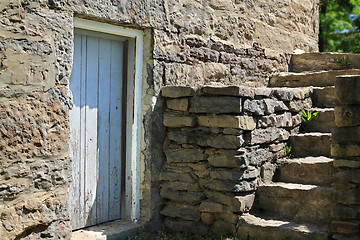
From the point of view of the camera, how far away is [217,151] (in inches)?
165

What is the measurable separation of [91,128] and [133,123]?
1.44 feet

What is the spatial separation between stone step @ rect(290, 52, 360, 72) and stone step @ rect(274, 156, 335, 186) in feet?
6.56

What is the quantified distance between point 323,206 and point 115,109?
2182 millimetres

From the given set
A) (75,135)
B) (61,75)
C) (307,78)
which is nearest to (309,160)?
(307,78)

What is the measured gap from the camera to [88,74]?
4148 mm

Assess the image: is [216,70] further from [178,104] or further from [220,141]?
[220,141]

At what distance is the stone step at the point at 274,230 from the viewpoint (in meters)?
3.76

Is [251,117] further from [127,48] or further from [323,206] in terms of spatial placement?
[127,48]

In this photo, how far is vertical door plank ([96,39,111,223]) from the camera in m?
4.27

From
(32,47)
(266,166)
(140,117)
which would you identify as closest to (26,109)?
(32,47)

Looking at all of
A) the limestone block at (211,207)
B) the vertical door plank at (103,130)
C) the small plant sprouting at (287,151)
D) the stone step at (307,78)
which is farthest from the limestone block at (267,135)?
the vertical door plank at (103,130)

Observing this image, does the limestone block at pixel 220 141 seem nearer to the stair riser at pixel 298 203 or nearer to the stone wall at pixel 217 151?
the stone wall at pixel 217 151

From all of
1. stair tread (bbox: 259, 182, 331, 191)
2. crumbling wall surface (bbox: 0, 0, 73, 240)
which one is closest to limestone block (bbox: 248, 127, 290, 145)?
stair tread (bbox: 259, 182, 331, 191)

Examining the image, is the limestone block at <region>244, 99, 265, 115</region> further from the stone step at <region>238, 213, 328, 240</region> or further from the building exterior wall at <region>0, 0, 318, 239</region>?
the stone step at <region>238, 213, 328, 240</region>
